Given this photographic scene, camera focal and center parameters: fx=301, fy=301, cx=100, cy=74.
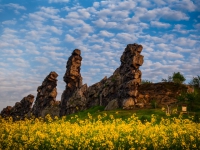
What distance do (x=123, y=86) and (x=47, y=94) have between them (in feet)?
115

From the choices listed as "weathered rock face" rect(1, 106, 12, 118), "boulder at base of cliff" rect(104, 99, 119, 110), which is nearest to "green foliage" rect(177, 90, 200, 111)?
"boulder at base of cliff" rect(104, 99, 119, 110)

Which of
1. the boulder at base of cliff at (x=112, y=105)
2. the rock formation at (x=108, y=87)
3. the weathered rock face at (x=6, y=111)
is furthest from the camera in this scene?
the weathered rock face at (x=6, y=111)

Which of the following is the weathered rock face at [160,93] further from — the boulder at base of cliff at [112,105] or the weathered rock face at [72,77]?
the weathered rock face at [72,77]

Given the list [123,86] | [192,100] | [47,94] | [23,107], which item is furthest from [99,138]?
[23,107]

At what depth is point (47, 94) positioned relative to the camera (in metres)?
89.8

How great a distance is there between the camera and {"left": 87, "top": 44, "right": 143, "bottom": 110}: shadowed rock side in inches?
2349

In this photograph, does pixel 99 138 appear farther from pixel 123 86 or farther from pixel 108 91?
pixel 108 91

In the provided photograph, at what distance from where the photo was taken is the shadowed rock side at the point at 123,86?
5967 centimetres

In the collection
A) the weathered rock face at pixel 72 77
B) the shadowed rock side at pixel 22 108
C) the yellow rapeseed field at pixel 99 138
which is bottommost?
the yellow rapeseed field at pixel 99 138

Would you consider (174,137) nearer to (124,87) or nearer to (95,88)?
(124,87)

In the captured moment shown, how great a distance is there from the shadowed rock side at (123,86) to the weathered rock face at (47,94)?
18720 mm

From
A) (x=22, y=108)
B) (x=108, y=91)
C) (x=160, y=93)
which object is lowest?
(x=22, y=108)

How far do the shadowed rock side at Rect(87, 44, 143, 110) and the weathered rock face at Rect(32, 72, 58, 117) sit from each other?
18.7 metres

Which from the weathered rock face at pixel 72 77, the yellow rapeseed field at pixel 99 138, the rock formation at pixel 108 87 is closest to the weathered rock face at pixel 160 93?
the rock formation at pixel 108 87
